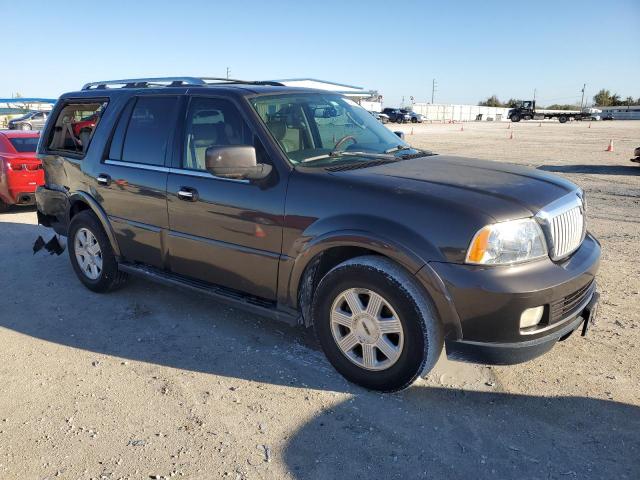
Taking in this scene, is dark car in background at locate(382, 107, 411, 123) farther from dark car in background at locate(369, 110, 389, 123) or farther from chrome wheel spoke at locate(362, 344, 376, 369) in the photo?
chrome wheel spoke at locate(362, 344, 376, 369)

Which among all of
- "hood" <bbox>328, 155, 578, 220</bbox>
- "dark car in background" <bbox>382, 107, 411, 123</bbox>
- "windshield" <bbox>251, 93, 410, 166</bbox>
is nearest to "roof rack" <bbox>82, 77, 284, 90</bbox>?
"windshield" <bbox>251, 93, 410, 166</bbox>

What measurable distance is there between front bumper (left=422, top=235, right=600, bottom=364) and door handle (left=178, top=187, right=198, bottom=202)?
1.95 metres

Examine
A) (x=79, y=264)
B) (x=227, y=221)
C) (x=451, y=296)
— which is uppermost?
(x=227, y=221)

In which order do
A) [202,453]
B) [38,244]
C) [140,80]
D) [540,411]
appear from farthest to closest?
[38,244]
[140,80]
[540,411]
[202,453]

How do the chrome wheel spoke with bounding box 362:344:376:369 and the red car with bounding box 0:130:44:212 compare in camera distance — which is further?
the red car with bounding box 0:130:44:212

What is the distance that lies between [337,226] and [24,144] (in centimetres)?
774

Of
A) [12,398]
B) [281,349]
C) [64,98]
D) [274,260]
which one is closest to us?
[12,398]

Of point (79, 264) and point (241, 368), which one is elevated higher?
point (79, 264)

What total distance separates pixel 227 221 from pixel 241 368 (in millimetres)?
1040

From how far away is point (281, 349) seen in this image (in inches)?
155

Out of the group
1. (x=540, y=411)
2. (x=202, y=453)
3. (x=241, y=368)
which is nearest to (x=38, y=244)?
(x=241, y=368)

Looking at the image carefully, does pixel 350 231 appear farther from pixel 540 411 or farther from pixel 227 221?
pixel 540 411

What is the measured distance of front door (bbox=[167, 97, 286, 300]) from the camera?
3591 mm

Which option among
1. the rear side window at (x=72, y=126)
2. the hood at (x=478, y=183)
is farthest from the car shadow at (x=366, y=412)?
the rear side window at (x=72, y=126)
